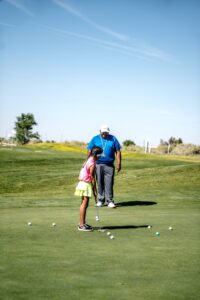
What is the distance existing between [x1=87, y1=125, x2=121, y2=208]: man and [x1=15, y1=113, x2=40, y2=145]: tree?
306ft

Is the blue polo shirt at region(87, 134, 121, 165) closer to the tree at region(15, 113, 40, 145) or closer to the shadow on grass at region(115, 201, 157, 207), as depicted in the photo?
the shadow on grass at region(115, 201, 157, 207)

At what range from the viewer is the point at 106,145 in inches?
522

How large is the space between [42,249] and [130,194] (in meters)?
9.49

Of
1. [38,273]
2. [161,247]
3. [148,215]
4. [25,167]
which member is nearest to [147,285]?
[38,273]

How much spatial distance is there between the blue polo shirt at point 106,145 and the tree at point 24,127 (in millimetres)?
93543

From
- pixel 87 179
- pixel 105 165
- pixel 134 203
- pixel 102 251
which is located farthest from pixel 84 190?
pixel 134 203

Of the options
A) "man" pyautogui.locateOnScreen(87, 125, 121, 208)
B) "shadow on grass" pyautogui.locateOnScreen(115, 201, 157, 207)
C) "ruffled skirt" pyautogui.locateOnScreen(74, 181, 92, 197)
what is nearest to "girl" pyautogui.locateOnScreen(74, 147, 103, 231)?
"ruffled skirt" pyautogui.locateOnScreen(74, 181, 92, 197)

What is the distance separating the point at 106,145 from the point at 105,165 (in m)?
0.64

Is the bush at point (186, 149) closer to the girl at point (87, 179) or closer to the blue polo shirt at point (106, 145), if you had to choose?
the blue polo shirt at point (106, 145)

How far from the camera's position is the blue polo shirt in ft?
43.3

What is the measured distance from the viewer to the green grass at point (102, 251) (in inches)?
193

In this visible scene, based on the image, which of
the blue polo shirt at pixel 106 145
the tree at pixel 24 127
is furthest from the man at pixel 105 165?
the tree at pixel 24 127

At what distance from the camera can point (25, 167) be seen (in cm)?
3055

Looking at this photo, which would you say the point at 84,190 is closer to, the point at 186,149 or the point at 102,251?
the point at 102,251
